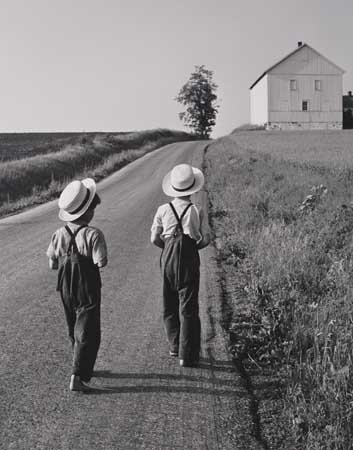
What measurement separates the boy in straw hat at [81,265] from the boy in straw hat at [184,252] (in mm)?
721

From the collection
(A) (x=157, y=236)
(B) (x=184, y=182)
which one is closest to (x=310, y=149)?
(B) (x=184, y=182)

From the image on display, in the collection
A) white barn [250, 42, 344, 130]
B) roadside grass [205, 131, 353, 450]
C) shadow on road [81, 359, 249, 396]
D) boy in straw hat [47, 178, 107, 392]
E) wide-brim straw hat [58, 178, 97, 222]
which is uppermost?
white barn [250, 42, 344, 130]

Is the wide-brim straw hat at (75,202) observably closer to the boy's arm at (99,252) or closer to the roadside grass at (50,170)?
the boy's arm at (99,252)

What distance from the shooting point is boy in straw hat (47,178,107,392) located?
488 cm

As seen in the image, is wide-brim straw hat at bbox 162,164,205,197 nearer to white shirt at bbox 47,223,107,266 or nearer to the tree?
white shirt at bbox 47,223,107,266

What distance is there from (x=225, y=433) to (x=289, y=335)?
1.88 meters

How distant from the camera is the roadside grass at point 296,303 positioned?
159 inches

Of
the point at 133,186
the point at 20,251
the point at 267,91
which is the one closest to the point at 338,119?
the point at 267,91

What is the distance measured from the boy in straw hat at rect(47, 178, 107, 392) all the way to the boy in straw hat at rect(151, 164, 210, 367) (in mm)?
721

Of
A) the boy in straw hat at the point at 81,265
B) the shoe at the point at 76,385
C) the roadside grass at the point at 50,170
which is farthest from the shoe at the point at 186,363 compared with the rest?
the roadside grass at the point at 50,170

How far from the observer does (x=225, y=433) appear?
397 centimetres

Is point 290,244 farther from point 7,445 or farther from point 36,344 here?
point 7,445

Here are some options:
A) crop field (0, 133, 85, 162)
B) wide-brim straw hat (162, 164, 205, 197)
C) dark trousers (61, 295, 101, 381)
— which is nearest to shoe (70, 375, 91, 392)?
dark trousers (61, 295, 101, 381)

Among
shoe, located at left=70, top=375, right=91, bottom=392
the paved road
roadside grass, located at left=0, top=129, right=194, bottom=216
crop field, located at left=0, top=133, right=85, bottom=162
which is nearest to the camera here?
the paved road
